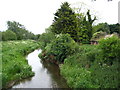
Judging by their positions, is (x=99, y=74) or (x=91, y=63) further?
(x=91, y=63)

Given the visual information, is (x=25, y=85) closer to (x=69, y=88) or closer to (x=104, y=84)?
(x=69, y=88)

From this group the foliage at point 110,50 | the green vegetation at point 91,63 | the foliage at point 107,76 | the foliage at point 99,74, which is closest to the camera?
the foliage at point 107,76

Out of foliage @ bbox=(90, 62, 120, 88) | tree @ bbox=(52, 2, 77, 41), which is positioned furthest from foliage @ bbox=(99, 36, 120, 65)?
tree @ bbox=(52, 2, 77, 41)

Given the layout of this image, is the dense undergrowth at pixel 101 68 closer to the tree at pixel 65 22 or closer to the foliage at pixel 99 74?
the foliage at pixel 99 74

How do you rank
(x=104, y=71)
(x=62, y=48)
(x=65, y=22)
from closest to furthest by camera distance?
(x=104, y=71), (x=62, y=48), (x=65, y=22)

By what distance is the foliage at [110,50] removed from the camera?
22.1 ft

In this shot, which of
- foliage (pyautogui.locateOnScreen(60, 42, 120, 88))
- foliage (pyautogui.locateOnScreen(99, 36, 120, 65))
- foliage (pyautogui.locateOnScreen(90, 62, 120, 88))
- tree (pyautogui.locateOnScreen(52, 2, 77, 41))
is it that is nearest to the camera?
foliage (pyautogui.locateOnScreen(90, 62, 120, 88))

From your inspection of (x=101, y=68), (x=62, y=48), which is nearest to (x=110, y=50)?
(x=101, y=68)

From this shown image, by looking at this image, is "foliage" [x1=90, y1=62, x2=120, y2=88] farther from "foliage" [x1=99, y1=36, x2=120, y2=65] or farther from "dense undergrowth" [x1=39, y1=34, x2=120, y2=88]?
"foliage" [x1=99, y1=36, x2=120, y2=65]

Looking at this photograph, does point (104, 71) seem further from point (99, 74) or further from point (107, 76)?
point (107, 76)

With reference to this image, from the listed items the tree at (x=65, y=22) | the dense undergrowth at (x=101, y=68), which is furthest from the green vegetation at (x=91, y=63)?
the tree at (x=65, y=22)

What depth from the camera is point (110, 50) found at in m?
6.94

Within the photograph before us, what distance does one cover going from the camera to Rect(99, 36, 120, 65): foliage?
6730 mm

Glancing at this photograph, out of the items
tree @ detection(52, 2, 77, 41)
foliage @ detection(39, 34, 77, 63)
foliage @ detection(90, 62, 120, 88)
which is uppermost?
tree @ detection(52, 2, 77, 41)
